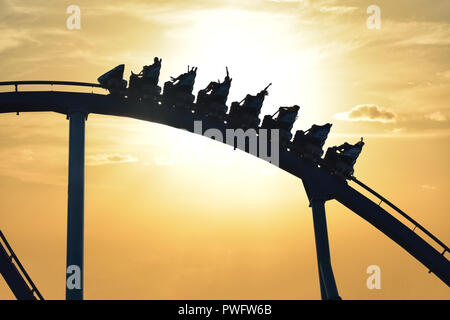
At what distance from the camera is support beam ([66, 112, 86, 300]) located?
1710 inches

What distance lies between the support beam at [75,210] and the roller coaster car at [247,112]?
26.6 feet

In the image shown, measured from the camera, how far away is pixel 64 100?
46.1m

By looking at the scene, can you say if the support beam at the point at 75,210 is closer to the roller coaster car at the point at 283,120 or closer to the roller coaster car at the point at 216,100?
the roller coaster car at the point at 216,100

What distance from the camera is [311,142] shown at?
162ft

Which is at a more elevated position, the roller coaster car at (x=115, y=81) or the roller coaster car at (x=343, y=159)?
the roller coaster car at (x=115, y=81)

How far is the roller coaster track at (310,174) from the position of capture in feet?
151

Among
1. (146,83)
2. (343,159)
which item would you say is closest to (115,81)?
(146,83)

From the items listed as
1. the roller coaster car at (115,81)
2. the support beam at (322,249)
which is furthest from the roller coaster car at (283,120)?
the roller coaster car at (115,81)

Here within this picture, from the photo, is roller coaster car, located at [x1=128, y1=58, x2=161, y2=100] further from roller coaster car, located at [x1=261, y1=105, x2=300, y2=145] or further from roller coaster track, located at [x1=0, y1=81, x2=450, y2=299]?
roller coaster car, located at [x1=261, y1=105, x2=300, y2=145]

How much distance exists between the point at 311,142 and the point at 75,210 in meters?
13.8

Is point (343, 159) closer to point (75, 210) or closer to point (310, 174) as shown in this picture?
point (310, 174)

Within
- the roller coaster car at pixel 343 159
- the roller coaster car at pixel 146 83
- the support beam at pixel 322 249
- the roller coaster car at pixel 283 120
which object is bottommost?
the support beam at pixel 322 249
